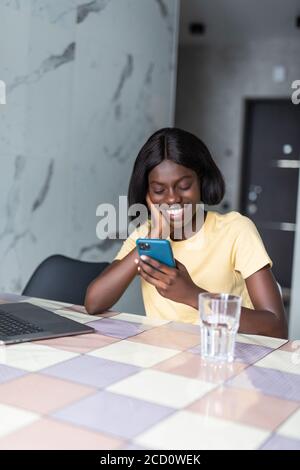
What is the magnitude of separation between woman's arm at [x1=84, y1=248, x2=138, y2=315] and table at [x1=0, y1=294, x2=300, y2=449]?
273 mm

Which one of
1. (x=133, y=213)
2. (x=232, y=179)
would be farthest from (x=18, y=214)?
(x=232, y=179)

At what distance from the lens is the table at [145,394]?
738 millimetres

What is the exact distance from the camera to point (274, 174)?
18.1ft

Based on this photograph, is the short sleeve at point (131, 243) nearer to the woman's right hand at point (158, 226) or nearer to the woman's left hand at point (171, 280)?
the woman's right hand at point (158, 226)

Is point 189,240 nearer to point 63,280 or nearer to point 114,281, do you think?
point 114,281

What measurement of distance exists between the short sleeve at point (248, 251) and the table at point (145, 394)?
288mm

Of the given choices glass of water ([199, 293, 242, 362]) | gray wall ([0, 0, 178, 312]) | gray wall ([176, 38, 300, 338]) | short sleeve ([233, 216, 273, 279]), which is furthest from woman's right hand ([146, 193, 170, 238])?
gray wall ([176, 38, 300, 338])

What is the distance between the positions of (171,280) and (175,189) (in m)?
0.34

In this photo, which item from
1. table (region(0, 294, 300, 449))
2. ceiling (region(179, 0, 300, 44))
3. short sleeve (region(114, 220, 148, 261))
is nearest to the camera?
table (region(0, 294, 300, 449))

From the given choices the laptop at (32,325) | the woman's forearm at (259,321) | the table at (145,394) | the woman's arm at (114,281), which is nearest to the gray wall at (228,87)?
the woman's arm at (114,281)

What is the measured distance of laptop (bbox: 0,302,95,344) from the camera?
1.18 metres

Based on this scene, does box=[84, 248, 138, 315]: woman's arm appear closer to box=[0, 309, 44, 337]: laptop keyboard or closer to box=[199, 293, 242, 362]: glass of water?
box=[0, 309, 44, 337]: laptop keyboard
